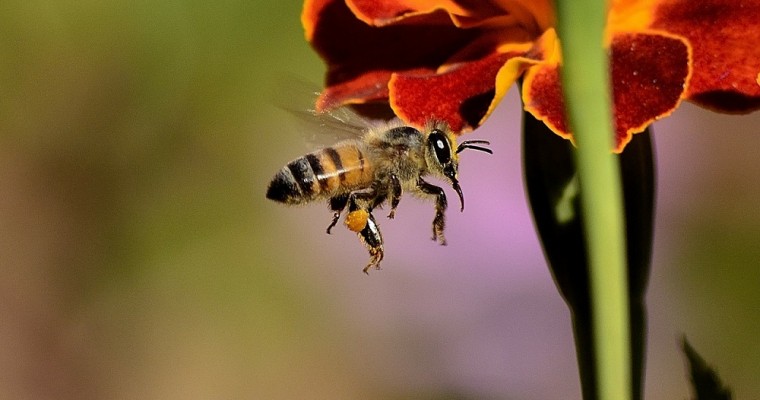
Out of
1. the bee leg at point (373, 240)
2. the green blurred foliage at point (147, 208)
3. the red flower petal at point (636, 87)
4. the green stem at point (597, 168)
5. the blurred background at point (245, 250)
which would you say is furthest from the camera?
the green blurred foliage at point (147, 208)

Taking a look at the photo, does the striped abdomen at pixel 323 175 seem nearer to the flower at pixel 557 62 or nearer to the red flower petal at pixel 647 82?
the flower at pixel 557 62

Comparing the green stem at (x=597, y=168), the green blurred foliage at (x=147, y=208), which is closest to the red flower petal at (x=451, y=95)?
the green stem at (x=597, y=168)

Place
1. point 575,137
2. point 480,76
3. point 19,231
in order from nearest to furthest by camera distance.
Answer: point 575,137 → point 480,76 → point 19,231

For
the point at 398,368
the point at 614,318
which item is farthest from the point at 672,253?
the point at 614,318

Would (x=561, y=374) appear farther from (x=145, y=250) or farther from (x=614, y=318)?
(x=614, y=318)

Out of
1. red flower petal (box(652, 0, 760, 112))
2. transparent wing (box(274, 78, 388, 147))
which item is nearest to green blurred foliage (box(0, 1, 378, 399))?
transparent wing (box(274, 78, 388, 147))

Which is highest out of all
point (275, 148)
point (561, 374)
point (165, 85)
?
point (165, 85)

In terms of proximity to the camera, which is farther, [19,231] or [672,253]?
[19,231]
